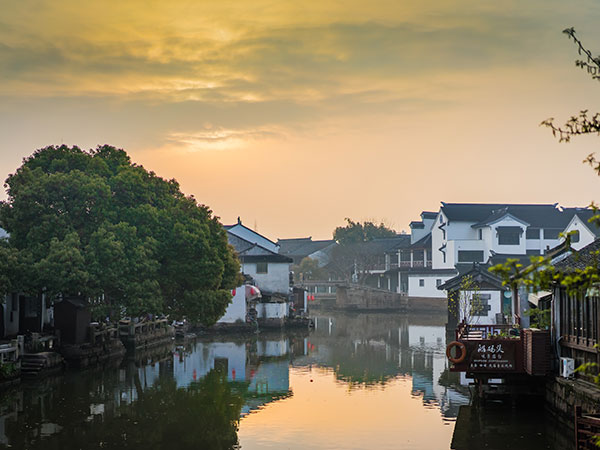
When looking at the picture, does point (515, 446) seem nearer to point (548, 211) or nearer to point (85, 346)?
point (85, 346)

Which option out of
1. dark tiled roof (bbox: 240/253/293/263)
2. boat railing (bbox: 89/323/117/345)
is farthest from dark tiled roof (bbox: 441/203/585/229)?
boat railing (bbox: 89/323/117/345)

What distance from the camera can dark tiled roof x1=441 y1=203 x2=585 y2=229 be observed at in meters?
80.5

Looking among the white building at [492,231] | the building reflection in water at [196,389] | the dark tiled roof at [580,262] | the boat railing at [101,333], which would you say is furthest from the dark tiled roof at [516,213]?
the dark tiled roof at [580,262]

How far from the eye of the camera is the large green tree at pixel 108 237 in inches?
1335

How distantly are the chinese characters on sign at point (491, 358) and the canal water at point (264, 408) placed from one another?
4.97ft

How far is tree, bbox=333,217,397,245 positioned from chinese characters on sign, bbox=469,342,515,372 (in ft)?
307

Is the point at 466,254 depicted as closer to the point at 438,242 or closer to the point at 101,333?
the point at 438,242

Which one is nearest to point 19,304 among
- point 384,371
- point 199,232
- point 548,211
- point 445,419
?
point 199,232

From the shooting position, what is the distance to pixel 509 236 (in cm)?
7888

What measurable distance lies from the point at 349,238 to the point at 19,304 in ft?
269

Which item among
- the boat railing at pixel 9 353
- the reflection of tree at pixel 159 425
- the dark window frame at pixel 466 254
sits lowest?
the reflection of tree at pixel 159 425

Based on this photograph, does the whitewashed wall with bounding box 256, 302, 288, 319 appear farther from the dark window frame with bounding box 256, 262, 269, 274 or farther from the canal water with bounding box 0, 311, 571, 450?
the canal water with bounding box 0, 311, 571, 450

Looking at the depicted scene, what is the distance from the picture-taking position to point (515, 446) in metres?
20.2

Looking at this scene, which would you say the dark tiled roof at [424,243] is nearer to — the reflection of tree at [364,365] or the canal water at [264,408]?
the reflection of tree at [364,365]
